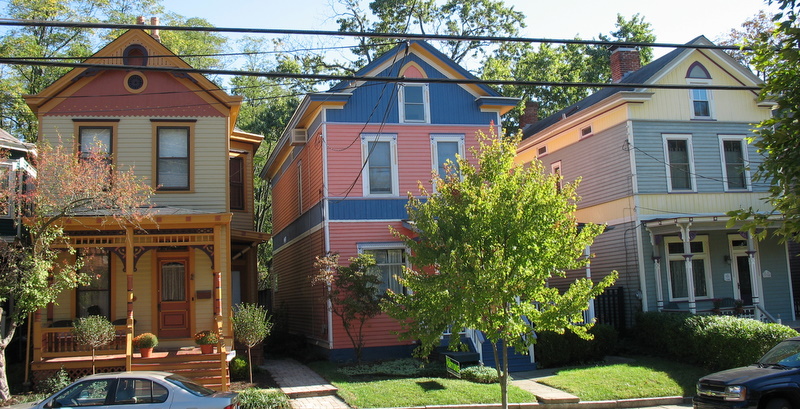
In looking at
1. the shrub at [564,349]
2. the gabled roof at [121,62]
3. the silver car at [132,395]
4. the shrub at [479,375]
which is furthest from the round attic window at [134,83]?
the shrub at [564,349]

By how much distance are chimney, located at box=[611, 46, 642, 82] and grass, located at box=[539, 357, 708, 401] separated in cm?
1247

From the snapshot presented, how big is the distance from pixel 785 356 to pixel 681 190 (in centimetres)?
1064

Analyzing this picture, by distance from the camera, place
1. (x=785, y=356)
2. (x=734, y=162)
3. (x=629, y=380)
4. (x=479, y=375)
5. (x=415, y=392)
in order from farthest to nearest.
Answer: (x=734, y=162)
(x=629, y=380)
(x=479, y=375)
(x=415, y=392)
(x=785, y=356)

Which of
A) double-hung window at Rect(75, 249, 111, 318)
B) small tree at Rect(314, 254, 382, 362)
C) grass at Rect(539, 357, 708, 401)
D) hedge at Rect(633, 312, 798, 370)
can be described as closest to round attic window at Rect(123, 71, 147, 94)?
double-hung window at Rect(75, 249, 111, 318)

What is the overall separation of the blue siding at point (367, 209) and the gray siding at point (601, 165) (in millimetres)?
6181

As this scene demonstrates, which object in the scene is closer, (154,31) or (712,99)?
(154,31)

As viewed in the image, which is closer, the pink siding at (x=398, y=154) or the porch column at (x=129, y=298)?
the porch column at (x=129, y=298)

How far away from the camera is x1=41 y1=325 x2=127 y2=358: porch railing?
51.9ft

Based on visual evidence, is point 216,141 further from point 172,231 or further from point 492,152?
point 492,152

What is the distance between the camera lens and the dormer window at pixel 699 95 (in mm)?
23406

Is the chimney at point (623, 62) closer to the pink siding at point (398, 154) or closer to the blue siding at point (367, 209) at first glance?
the pink siding at point (398, 154)

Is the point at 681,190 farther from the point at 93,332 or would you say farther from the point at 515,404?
the point at 93,332

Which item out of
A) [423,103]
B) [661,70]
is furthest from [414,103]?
[661,70]

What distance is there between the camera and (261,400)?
1385 centimetres
